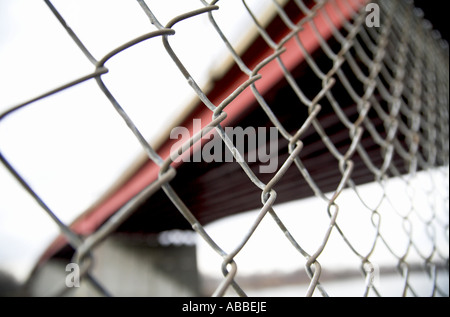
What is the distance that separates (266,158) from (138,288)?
571cm

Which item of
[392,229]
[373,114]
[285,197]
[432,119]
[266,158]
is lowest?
[392,229]

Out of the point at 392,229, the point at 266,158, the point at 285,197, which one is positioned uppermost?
the point at 285,197

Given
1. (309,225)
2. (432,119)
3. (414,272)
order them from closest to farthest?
(432,119)
(309,225)
(414,272)

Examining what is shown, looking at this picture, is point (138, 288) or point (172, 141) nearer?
point (172, 141)

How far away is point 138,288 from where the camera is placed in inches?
280

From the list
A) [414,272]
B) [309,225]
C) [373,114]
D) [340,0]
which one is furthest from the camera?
[414,272]

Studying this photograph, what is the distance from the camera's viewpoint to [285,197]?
4.43 metres

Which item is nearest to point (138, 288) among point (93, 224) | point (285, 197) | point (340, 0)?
point (93, 224)

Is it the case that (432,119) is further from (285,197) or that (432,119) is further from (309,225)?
(285,197)
